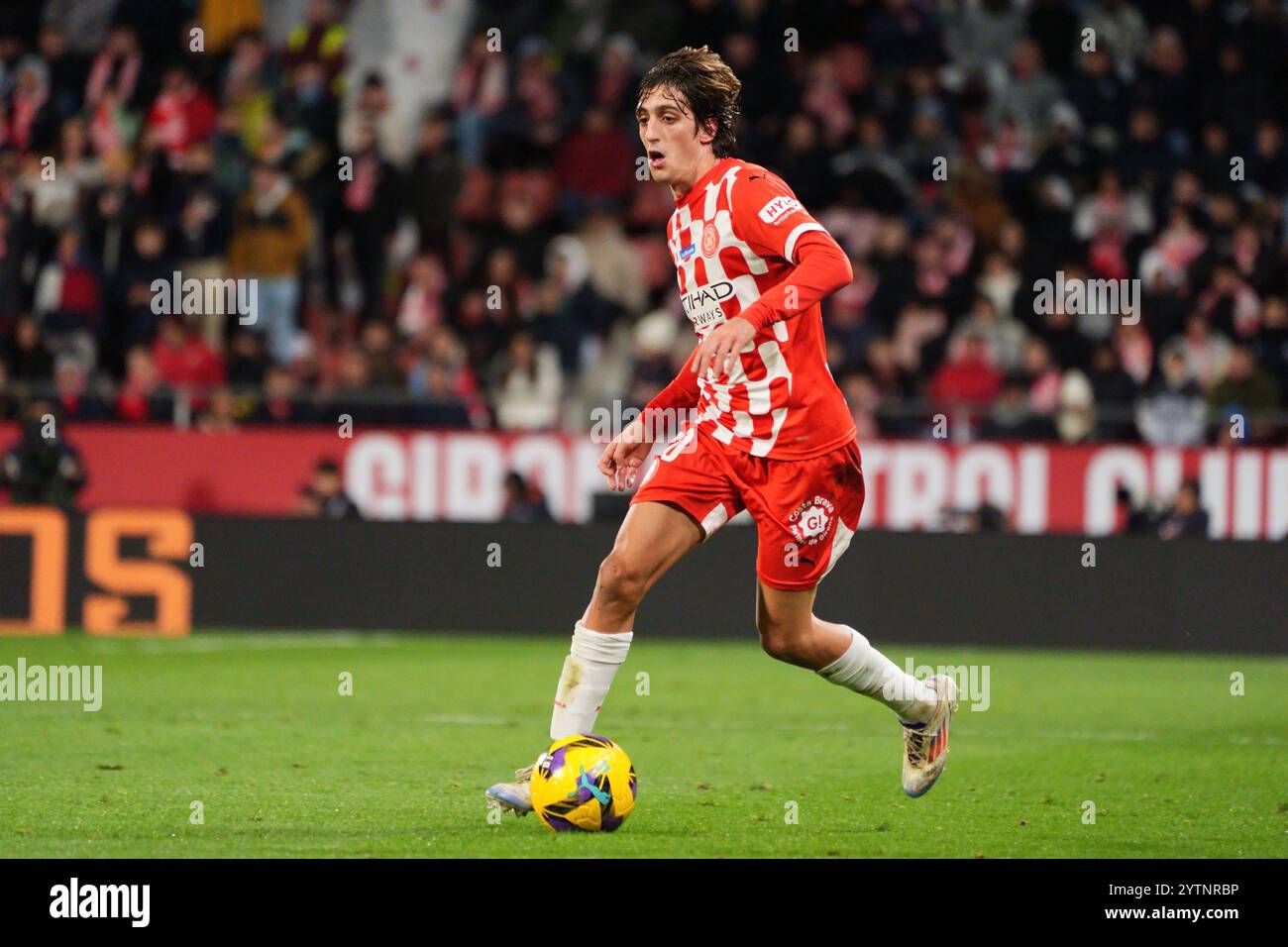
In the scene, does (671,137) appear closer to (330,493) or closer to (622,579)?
(622,579)

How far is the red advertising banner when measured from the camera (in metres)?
14.9

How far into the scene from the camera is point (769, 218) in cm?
657

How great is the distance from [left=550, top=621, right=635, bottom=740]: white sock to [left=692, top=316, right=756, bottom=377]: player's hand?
1039mm

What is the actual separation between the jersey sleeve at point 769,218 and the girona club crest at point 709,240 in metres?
0.09

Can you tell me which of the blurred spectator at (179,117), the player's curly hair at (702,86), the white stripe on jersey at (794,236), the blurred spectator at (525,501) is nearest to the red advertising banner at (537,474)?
the blurred spectator at (525,501)

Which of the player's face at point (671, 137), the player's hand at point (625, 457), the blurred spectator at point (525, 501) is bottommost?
the player's hand at point (625, 457)

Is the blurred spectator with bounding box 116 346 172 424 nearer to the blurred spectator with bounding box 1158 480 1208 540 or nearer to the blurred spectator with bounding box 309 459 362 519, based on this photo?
the blurred spectator with bounding box 309 459 362 519

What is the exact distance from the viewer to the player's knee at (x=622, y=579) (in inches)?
260

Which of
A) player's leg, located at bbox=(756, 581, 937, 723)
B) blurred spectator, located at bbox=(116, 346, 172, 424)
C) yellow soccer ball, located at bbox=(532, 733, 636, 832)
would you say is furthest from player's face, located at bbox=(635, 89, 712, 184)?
blurred spectator, located at bbox=(116, 346, 172, 424)

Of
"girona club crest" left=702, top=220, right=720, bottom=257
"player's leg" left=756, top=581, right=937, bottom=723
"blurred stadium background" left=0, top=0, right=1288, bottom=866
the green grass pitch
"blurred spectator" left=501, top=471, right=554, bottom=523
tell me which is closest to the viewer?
the green grass pitch

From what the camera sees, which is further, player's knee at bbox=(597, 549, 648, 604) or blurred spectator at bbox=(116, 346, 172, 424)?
blurred spectator at bbox=(116, 346, 172, 424)

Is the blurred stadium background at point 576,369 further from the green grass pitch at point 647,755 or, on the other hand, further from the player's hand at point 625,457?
the player's hand at point 625,457

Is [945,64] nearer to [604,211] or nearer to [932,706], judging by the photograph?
[604,211]

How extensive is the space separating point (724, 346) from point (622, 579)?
3.19 ft
